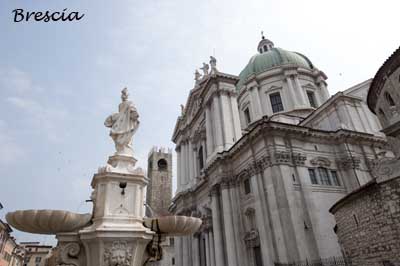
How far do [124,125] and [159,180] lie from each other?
49058 millimetres

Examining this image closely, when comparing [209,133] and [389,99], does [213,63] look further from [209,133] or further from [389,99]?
[389,99]

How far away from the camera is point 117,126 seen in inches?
247

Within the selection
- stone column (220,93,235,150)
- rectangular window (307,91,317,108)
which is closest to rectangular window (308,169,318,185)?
stone column (220,93,235,150)

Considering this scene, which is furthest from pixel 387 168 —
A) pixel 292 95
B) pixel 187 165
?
pixel 187 165

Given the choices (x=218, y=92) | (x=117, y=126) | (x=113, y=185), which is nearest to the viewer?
(x=113, y=185)

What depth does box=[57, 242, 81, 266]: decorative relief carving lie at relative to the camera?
15.0ft

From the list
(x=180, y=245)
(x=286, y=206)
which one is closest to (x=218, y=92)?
(x=286, y=206)

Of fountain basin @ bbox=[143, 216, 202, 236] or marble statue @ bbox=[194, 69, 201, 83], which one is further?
marble statue @ bbox=[194, 69, 201, 83]

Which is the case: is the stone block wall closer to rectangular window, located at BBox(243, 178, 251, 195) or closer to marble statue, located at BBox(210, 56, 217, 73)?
rectangular window, located at BBox(243, 178, 251, 195)

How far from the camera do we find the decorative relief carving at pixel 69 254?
4580mm

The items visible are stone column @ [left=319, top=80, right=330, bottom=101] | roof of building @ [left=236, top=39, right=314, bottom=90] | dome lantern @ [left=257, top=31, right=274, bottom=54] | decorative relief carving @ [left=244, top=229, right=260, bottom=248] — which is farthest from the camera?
dome lantern @ [left=257, top=31, right=274, bottom=54]

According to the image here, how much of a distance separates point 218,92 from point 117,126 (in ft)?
61.1

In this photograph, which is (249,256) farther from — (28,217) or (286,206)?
(28,217)

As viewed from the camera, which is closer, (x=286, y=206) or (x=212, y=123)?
(x=286, y=206)
